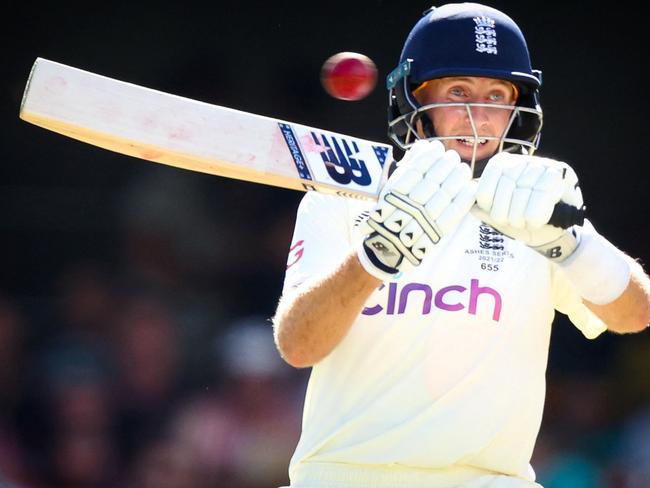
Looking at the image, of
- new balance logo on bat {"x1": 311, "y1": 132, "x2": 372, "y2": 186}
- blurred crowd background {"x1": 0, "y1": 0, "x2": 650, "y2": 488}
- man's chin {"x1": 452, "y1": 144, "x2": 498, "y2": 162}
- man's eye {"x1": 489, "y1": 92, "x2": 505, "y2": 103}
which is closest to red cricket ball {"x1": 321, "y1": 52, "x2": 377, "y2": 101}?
blurred crowd background {"x1": 0, "y1": 0, "x2": 650, "y2": 488}

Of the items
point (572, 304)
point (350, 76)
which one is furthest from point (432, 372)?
point (350, 76)

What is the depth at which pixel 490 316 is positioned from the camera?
241cm

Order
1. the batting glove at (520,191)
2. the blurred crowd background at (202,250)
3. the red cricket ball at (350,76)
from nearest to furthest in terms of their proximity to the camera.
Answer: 1. the batting glove at (520,191)
2. the red cricket ball at (350,76)
3. the blurred crowd background at (202,250)

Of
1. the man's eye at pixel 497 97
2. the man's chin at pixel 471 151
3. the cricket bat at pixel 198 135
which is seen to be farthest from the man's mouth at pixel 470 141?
the cricket bat at pixel 198 135

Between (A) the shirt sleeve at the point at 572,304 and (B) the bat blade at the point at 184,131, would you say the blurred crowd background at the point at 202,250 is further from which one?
(B) the bat blade at the point at 184,131

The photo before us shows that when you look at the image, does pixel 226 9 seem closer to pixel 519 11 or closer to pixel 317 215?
pixel 519 11

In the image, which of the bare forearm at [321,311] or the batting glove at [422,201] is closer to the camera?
the batting glove at [422,201]

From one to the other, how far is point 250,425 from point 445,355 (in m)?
2.26

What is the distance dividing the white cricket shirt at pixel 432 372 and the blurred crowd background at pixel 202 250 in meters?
2.16

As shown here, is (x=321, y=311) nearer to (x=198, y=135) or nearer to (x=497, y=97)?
(x=198, y=135)

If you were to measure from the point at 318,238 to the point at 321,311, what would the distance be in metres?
0.21

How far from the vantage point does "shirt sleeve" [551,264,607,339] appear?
2498mm

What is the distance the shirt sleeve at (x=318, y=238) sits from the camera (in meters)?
2.42

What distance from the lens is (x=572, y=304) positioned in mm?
2531
